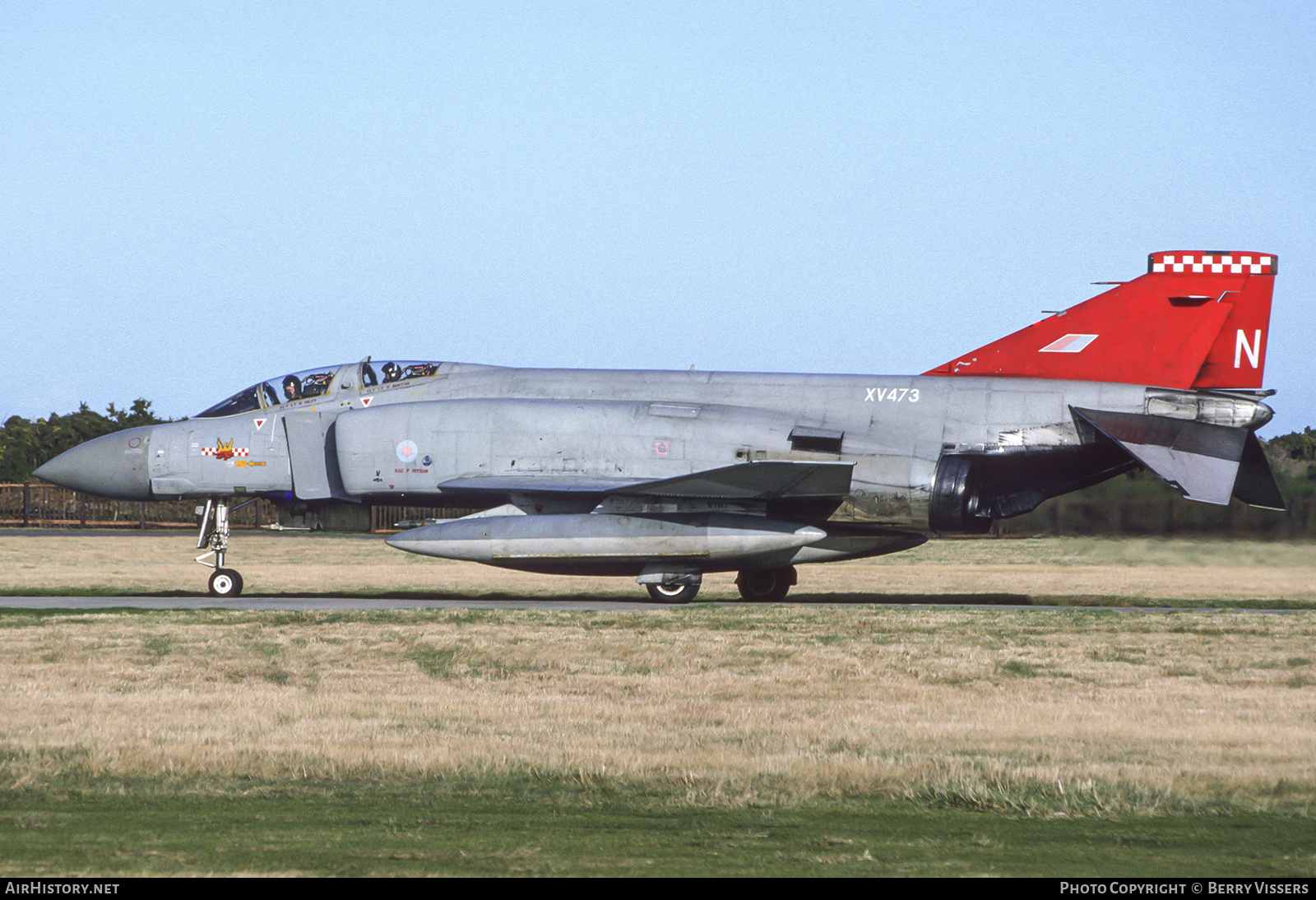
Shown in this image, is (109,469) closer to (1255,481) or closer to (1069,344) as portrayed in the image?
(1069,344)

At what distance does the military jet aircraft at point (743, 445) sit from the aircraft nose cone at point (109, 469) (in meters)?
0.03

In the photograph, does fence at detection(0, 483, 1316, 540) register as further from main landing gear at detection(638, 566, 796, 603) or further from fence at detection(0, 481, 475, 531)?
fence at detection(0, 481, 475, 531)

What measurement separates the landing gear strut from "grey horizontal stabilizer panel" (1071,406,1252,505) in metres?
12.8

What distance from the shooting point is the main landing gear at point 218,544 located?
19.5m

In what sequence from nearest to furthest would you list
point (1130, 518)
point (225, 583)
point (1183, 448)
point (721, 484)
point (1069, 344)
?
point (721, 484)
point (1183, 448)
point (1130, 518)
point (225, 583)
point (1069, 344)

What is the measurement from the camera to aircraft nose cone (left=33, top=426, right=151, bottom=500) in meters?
19.6

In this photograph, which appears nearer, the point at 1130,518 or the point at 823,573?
the point at 1130,518

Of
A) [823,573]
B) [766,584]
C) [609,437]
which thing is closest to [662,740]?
[609,437]

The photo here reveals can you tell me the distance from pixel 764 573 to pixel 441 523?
5.03 metres

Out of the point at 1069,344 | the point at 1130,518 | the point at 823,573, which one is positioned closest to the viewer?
the point at 1130,518

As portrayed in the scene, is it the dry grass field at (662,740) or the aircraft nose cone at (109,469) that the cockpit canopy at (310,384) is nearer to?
the aircraft nose cone at (109,469)

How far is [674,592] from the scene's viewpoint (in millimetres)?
18516

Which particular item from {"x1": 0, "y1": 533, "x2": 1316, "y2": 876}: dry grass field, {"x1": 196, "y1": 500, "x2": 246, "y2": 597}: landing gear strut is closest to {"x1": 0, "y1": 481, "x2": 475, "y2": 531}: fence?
{"x1": 196, "y1": 500, "x2": 246, "y2": 597}: landing gear strut

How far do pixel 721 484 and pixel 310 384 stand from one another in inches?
274
